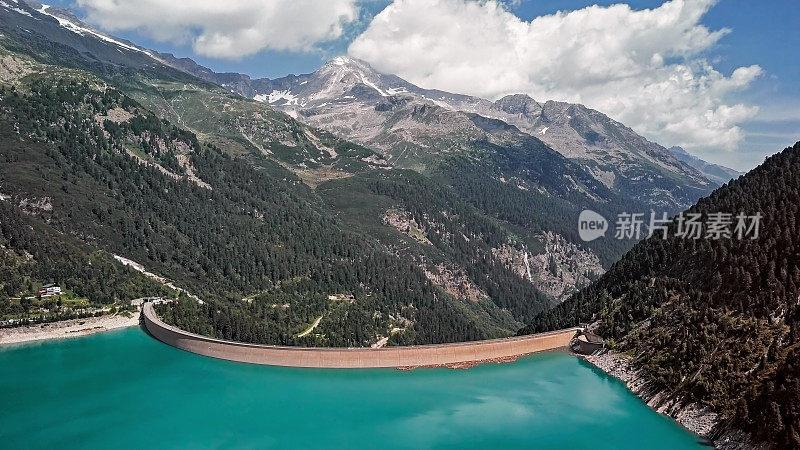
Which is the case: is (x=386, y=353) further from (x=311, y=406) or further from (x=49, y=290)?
(x=49, y=290)

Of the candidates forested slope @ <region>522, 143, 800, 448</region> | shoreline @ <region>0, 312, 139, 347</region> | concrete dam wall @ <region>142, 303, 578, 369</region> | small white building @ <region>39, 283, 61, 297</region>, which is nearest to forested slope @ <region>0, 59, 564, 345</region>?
shoreline @ <region>0, 312, 139, 347</region>

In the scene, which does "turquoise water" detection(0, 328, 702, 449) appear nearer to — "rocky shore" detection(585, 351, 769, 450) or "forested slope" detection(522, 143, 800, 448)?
"rocky shore" detection(585, 351, 769, 450)

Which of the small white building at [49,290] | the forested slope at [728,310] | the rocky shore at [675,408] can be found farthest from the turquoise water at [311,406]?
the small white building at [49,290]

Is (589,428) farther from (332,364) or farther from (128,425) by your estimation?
(128,425)

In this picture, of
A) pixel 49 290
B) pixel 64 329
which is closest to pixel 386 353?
pixel 64 329

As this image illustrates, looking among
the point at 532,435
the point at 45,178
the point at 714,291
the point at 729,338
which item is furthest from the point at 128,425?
the point at 45,178

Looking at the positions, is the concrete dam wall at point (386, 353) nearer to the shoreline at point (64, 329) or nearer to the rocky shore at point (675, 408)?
the rocky shore at point (675, 408)
